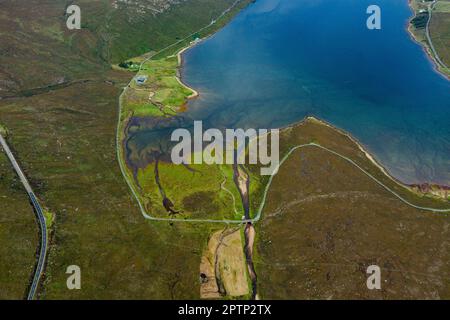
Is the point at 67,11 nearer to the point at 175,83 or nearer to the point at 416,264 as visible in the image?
the point at 175,83

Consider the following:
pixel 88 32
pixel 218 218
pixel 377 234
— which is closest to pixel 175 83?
pixel 88 32

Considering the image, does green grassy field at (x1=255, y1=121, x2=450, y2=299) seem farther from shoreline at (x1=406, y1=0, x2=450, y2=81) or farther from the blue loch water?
shoreline at (x1=406, y1=0, x2=450, y2=81)

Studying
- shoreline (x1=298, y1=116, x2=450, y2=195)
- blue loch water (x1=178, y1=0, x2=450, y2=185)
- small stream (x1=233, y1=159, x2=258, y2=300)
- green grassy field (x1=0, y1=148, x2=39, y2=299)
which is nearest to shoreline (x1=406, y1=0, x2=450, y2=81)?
blue loch water (x1=178, y1=0, x2=450, y2=185)

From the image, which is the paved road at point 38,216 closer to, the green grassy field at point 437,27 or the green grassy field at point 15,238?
the green grassy field at point 15,238

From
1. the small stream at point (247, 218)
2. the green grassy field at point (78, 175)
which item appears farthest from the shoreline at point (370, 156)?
the green grassy field at point (78, 175)

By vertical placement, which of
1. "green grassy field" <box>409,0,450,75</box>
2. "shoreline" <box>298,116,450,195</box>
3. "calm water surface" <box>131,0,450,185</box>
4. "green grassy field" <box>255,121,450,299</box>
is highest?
"green grassy field" <box>409,0,450,75</box>
